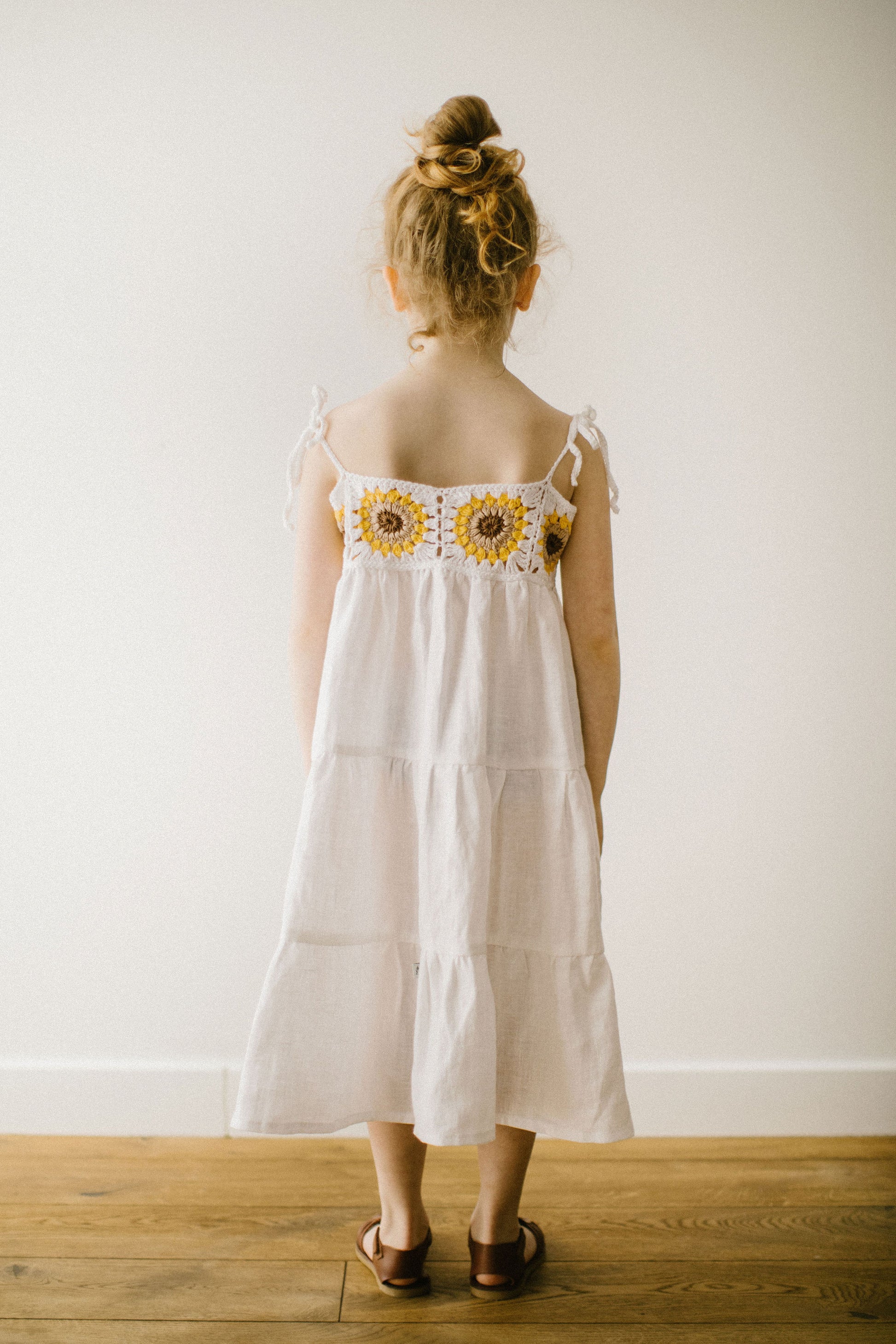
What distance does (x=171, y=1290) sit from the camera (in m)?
1.31

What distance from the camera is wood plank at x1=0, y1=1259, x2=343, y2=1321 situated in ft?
4.15

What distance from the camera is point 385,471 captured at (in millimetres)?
1159

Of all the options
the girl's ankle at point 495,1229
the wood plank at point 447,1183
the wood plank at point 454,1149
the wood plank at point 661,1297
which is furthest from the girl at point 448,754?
the wood plank at point 454,1149

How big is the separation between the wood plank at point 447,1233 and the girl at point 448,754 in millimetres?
390

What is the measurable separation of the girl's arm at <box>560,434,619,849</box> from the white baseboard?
82 centimetres

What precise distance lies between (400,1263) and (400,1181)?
12 cm

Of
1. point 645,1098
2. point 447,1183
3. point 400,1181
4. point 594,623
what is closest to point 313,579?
point 594,623

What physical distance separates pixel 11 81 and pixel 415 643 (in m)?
1.39

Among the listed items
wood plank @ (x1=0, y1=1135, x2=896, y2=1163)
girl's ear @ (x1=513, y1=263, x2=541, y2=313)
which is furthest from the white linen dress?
wood plank @ (x1=0, y1=1135, x2=896, y2=1163)

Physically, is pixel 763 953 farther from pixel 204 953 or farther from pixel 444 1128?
pixel 204 953

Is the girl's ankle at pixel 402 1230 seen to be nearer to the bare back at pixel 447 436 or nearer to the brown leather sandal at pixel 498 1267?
the brown leather sandal at pixel 498 1267

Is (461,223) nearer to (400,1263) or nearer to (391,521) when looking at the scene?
(391,521)

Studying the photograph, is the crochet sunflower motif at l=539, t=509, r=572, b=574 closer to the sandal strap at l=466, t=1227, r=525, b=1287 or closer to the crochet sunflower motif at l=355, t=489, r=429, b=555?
the crochet sunflower motif at l=355, t=489, r=429, b=555

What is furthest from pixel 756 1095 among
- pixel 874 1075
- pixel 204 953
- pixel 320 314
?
pixel 320 314
